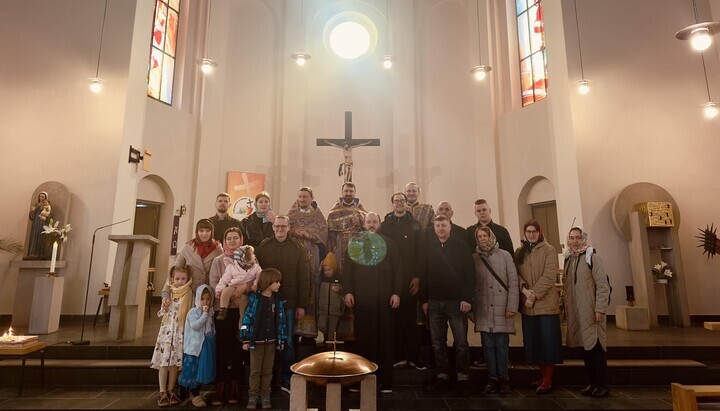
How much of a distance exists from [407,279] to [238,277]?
1.60 meters

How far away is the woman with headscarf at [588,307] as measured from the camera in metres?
3.72

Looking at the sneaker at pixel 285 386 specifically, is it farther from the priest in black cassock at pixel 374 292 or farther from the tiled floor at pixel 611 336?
the tiled floor at pixel 611 336

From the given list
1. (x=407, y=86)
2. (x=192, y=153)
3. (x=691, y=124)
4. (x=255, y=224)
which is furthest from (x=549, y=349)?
(x=192, y=153)

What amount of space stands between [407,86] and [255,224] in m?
6.42

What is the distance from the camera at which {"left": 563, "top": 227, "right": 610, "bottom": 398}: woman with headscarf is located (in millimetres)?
3719

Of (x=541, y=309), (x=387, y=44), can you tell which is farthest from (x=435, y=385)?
(x=387, y=44)

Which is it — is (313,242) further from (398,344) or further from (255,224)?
(398,344)

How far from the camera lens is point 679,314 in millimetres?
6426

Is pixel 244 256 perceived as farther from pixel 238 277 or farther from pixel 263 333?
pixel 263 333

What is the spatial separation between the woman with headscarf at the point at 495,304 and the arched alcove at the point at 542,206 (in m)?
4.78

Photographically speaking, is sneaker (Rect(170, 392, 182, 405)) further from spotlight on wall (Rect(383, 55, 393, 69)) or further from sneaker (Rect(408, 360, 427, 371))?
spotlight on wall (Rect(383, 55, 393, 69))

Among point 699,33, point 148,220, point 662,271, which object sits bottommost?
point 662,271

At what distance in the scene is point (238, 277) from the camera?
3453 millimetres

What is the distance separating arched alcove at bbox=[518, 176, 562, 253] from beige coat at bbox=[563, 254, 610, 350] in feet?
14.5
